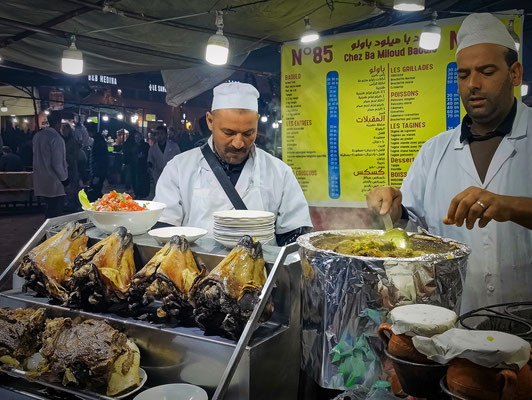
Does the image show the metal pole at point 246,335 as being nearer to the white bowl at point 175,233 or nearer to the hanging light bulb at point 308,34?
the white bowl at point 175,233

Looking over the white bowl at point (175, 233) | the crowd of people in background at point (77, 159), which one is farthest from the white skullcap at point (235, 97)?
the white bowl at point (175, 233)

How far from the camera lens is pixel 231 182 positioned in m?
3.78

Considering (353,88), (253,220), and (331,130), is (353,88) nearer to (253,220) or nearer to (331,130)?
(331,130)

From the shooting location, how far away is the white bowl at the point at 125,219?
247cm

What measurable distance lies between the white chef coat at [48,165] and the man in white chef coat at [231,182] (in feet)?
19.4

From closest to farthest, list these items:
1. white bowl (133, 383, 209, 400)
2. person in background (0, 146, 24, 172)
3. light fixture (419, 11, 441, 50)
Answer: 1. white bowl (133, 383, 209, 400)
2. light fixture (419, 11, 441, 50)
3. person in background (0, 146, 24, 172)

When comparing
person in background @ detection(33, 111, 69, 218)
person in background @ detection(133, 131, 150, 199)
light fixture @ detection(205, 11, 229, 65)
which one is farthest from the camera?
person in background @ detection(133, 131, 150, 199)

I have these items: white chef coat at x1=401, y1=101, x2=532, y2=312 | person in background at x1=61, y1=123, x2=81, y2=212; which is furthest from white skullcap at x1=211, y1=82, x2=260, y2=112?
person in background at x1=61, y1=123, x2=81, y2=212

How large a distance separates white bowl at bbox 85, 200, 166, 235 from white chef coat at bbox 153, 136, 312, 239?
116 cm

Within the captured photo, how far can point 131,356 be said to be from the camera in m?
1.84

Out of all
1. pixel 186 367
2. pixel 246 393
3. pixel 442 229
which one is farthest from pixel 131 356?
pixel 442 229

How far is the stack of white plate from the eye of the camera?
230 centimetres

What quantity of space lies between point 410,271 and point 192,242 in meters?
1.17

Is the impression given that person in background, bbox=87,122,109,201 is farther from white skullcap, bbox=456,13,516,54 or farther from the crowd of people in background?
white skullcap, bbox=456,13,516,54
